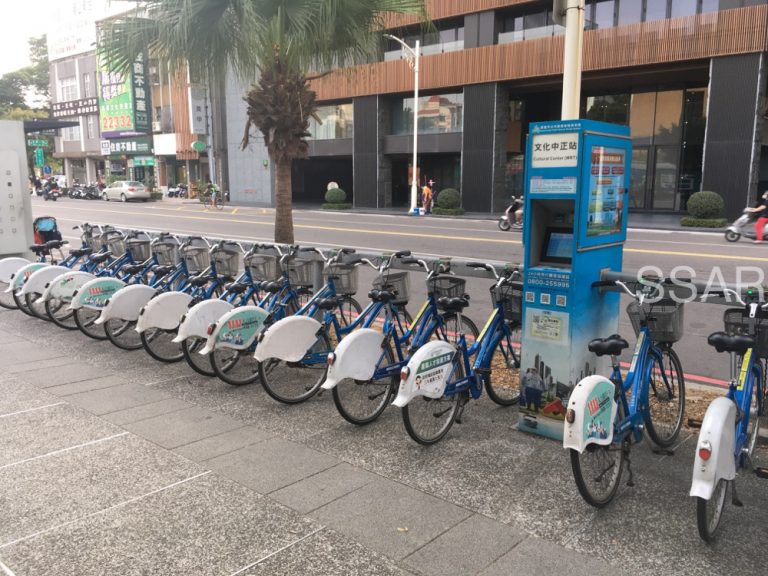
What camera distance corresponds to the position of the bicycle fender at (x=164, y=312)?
6293 mm

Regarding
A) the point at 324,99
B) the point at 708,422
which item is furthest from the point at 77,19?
the point at 708,422

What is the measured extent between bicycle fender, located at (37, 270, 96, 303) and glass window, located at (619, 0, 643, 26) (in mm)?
25435

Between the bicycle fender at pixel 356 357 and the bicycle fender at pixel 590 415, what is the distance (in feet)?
5.72

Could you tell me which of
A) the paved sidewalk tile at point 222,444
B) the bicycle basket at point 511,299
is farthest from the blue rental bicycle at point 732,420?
the paved sidewalk tile at point 222,444

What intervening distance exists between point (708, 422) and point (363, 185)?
33.5 metres

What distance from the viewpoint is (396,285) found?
5.78 m

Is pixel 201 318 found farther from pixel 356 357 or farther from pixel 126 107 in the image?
pixel 126 107

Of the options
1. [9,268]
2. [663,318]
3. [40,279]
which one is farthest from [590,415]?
[9,268]

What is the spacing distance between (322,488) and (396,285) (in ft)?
7.35

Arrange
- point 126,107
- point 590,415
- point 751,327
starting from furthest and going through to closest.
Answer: point 126,107 < point 751,327 < point 590,415

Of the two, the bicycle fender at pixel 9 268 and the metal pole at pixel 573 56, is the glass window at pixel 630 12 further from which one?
the bicycle fender at pixel 9 268

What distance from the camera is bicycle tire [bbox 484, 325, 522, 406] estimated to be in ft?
17.7

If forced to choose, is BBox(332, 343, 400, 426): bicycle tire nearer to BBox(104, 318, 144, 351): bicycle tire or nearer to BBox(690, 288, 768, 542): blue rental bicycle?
BBox(690, 288, 768, 542): blue rental bicycle

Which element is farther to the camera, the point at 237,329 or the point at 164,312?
the point at 164,312
